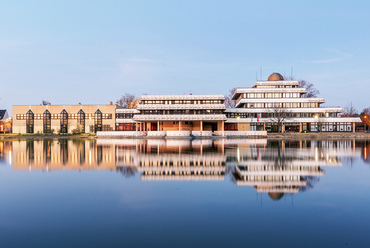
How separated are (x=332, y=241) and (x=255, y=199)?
4.06 meters

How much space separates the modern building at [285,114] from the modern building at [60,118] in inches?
1610

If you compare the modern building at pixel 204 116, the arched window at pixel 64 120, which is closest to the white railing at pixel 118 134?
the modern building at pixel 204 116

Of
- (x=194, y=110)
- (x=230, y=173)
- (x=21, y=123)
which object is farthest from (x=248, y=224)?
(x=21, y=123)

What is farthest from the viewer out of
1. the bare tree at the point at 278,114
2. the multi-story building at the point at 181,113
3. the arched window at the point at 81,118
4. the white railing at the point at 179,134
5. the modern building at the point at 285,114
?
the arched window at the point at 81,118

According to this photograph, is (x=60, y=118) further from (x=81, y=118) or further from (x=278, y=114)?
(x=278, y=114)

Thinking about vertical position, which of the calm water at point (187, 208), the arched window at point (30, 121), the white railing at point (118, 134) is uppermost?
the arched window at point (30, 121)

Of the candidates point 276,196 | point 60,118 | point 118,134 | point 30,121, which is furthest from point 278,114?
point 30,121

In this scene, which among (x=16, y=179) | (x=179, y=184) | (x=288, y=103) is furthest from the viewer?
(x=288, y=103)

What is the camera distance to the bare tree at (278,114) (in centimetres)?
7629

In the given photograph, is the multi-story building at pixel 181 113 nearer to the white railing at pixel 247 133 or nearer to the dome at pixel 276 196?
the white railing at pixel 247 133

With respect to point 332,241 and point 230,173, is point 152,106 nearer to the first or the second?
point 230,173

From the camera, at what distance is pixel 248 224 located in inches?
328

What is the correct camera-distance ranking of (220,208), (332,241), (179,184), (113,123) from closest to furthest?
(332,241)
(220,208)
(179,184)
(113,123)

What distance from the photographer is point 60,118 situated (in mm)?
89438
